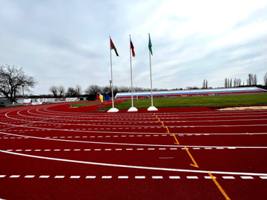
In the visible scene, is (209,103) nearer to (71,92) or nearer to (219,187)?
(219,187)

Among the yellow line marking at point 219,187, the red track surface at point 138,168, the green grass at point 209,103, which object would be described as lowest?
the red track surface at point 138,168

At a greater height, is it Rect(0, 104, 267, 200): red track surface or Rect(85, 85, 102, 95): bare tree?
Rect(85, 85, 102, 95): bare tree

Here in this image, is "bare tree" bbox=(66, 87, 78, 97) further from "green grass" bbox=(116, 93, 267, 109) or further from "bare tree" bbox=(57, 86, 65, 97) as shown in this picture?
"green grass" bbox=(116, 93, 267, 109)

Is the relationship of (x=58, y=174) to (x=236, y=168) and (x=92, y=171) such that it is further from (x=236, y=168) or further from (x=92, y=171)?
(x=236, y=168)

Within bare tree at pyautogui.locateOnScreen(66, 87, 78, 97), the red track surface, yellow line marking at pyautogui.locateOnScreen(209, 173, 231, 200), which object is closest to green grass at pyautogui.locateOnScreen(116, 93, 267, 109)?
the red track surface

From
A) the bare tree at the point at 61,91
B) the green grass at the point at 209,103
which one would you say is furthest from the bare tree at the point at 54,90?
the green grass at the point at 209,103

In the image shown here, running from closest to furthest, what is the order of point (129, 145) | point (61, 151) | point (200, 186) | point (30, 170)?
point (200, 186) < point (30, 170) < point (61, 151) < point (129, 145)

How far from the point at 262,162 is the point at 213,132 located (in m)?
4.81

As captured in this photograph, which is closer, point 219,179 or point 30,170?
point 219,179

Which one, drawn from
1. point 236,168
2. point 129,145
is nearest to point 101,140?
point 129,145

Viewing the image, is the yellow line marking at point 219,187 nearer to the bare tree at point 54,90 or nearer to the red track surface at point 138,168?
the red track surface at point 138,168

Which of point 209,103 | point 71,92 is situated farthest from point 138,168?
point 71,92

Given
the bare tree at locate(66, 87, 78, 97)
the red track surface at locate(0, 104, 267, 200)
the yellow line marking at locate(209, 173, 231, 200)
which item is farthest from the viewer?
the bare tree at locate(66, 87, 78, 97)

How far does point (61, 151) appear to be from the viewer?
8219 millimetres
